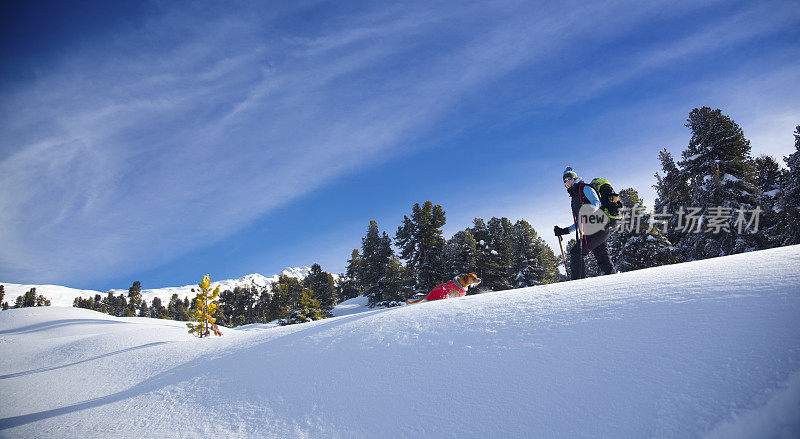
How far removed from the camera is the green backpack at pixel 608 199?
581 centimetres

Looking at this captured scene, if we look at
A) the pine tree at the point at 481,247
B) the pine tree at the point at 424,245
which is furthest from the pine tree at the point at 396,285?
the pine tree at the point at 481,247

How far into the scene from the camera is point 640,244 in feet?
74.2

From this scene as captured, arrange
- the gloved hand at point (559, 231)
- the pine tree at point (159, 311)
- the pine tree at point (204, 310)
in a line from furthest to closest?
1. the pine tree at point (159, 311)
2. the pine tree at point (204, 310)
3. the gloved hand at point (559, 231)

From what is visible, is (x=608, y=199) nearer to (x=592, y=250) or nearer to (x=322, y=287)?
(x=592, y=250)

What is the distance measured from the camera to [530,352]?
7.59 feet

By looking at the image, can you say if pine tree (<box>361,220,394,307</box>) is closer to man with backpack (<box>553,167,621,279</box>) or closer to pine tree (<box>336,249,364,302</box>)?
pine tree (<box>336,249,364,302</box>)

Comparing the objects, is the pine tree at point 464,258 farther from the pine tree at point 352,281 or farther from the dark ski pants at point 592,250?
the dark ski pants at point 592,250

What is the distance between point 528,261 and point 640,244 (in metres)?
10.7

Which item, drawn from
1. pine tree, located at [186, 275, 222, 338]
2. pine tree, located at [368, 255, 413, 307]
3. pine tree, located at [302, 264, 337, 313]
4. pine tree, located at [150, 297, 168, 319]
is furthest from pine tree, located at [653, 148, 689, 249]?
pine tree, located at [150, 297, 168, 319]

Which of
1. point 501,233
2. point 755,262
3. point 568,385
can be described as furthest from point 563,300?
point 501,233

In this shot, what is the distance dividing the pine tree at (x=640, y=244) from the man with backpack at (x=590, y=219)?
19205 millimetres

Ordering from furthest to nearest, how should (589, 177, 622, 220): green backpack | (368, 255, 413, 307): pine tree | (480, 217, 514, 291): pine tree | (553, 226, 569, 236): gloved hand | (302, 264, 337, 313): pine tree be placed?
(302, 264, 337, 313): pine tree
(480, 217, 514, 291): pine tree
(368, 255, 413, 307): pine tree
(553, 226, 569, 236): gloved hand
(589, 177, 622, 220): green backpack

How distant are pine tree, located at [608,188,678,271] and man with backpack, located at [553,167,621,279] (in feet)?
63.0

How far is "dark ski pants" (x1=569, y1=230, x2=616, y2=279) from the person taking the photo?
19.7 feet
